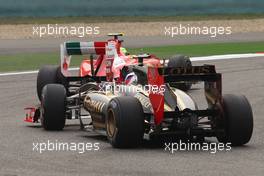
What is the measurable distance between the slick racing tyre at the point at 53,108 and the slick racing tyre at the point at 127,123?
5.95 ft

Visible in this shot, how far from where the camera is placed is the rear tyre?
1059 cm

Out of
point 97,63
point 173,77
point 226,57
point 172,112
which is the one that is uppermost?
point 173,77

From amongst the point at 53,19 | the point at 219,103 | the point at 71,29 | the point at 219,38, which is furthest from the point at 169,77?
the point at 53,19

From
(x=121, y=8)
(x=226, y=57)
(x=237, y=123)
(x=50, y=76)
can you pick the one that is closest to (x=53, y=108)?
(x=237, y=123)

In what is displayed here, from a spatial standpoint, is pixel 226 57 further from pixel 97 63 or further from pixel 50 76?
pixel 97 63

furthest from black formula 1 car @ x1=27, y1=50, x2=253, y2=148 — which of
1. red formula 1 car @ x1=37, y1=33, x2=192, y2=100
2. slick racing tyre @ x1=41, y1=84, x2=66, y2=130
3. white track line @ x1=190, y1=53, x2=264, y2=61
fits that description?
white track line @ x1=190, y1=53, x2=264, y2=61

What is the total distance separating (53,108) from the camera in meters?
12.2

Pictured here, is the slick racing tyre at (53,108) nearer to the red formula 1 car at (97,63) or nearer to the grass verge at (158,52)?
the red formula 1 car at (97,63)

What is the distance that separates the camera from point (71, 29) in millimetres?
39312

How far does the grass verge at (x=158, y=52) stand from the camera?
2552cm

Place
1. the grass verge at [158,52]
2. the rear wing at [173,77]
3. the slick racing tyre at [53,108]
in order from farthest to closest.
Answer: the grass verge at [158,52]
the slick racing tyre at [53,108]
the rear wing at [173,77]

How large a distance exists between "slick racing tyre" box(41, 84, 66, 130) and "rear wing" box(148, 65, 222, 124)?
1.90 metres

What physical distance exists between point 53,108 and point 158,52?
17.1 metres

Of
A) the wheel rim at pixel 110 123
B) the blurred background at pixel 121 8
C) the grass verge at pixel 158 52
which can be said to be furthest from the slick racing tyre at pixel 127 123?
the blurred background at pixel 121 8
